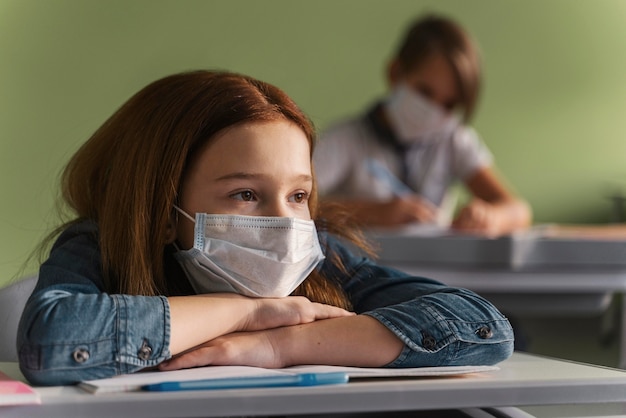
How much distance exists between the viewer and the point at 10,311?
1308 millimetres

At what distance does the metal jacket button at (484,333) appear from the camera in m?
1.09

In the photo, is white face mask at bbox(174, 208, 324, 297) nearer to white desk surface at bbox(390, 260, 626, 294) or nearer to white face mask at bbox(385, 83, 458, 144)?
white desk surface at bbox(390, 260, 626, 294)

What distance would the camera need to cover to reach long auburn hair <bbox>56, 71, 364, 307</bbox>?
1183 mm

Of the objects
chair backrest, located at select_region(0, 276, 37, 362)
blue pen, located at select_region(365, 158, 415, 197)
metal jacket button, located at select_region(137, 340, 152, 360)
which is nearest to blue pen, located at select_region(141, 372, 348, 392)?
metal jacket button, located at select_region(137, 340, 152, 360)

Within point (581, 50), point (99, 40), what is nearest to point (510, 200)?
point (581, 50)

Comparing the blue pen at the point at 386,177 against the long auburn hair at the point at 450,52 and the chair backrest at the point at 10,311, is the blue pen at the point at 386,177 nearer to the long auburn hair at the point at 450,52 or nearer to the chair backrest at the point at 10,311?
the long auburn hair at the point at 450,52

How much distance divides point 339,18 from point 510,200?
1038mm

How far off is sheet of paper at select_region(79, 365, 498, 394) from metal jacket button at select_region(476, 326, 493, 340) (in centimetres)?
5

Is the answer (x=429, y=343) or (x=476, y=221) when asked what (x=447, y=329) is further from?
(x=476, y=221)

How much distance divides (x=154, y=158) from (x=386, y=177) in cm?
197

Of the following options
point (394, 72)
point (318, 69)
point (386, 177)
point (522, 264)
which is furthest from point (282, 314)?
point (318, 69)

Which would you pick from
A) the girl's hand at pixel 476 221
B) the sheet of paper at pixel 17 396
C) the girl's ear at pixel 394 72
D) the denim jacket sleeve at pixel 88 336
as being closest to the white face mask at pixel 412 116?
the girl's ear at pixel 394 72

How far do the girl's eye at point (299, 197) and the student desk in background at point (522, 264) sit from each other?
1.18 meters

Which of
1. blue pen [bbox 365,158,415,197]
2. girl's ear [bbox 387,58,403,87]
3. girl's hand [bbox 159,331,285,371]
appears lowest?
blue pen [bbox 365,158,415,197]
